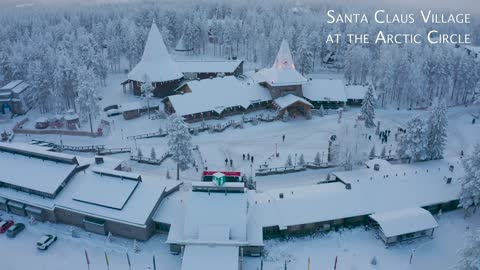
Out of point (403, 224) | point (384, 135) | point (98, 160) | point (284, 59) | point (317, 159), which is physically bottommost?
point (403, 224)

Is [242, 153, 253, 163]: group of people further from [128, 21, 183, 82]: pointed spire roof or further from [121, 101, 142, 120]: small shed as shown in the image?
[128, 21, 183, 82]: pointed spire roof

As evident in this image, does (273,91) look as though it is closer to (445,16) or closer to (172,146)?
(172,146)

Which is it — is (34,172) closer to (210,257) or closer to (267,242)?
(210,257)

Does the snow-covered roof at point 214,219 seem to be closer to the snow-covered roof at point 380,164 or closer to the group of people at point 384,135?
the snow-covered roof at point 380,164

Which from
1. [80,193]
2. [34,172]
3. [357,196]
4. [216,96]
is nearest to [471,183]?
[357,196]

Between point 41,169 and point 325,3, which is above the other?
point 325,3

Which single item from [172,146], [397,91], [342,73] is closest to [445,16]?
[342,73]
